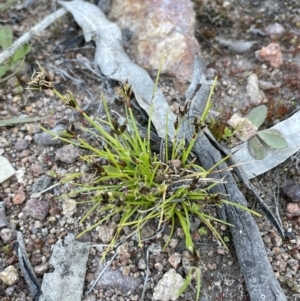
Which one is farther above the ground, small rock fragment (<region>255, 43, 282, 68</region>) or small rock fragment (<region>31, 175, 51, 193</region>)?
small rock fragment (<region>31, 175, 51, 193</region>)

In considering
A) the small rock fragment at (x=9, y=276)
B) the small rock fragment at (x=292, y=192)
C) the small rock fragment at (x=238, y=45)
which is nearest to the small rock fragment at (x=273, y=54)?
the small rock fragment at (x=238, y=45)

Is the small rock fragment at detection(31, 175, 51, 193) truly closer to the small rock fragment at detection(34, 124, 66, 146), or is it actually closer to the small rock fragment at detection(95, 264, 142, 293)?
the small rock fragment at detection(34, 124, 66, 146)

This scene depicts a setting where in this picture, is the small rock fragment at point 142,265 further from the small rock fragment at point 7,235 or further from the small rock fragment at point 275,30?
the small rock fragment at point 275,30

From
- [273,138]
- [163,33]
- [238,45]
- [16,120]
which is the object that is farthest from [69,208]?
[238,45]

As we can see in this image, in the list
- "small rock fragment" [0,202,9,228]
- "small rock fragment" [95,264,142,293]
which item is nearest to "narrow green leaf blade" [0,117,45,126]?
"small rock fragment" [0,202,9,228]

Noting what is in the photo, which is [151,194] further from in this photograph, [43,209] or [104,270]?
[43,209]
